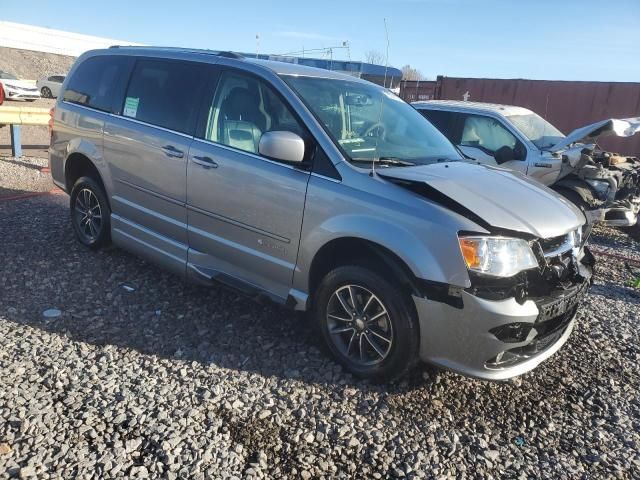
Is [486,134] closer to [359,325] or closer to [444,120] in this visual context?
[444,120]

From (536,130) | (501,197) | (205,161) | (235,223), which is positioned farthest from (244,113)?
(536,130)

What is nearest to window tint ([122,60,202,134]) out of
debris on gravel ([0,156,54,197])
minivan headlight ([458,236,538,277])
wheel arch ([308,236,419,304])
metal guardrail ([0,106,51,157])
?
wheel arch ([308,236,419,304])

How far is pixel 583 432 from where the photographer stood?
121 inches

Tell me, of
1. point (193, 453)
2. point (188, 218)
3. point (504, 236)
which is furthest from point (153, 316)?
point (504, 236)

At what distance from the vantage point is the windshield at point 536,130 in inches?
301

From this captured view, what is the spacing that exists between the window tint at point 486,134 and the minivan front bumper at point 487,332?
4.87 m

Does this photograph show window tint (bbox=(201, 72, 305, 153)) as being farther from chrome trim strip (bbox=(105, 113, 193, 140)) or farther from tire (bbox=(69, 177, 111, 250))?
tire (bbox=(69, 177, 111, 250))

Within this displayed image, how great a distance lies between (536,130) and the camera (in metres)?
7.92

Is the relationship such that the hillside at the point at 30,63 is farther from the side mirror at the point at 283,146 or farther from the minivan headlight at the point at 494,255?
the minivan headlight at the point at 494,255

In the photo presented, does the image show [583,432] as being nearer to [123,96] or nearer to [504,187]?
[504,187]

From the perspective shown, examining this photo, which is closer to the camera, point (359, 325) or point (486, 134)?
point (359, 325)

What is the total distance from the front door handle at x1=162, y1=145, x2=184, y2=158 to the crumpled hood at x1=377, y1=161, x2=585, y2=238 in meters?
1.71

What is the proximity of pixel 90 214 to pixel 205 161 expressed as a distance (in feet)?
6.49

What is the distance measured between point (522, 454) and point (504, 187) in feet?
5.40
